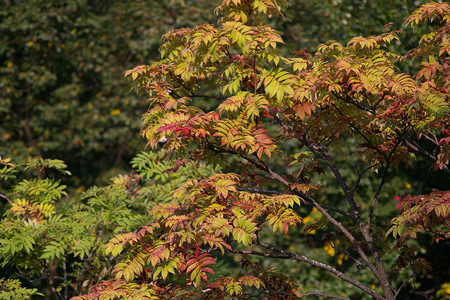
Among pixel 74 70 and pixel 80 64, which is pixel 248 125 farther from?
pixel 74 70

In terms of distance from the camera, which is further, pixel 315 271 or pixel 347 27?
pixel 315 271

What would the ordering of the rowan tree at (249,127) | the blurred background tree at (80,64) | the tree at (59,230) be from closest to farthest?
the rowan tree at (249,127) → the tree at (59,230) → the blurred background tree at (80,64)

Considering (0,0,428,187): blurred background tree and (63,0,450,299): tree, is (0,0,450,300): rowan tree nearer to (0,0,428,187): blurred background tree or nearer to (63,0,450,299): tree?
(63,0,450,299): tree

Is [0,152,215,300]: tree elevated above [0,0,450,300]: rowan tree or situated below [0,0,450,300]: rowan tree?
below

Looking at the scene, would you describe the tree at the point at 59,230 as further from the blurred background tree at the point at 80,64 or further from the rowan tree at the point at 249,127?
the blurred background tree at the point at 80,64

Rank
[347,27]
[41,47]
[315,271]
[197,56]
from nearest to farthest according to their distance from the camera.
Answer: [197,56] → [347,27] → [315,271] → [41,47]

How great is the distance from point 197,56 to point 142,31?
662cm

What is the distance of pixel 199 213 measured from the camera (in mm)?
2842

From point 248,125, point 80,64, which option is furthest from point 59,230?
point 80,64

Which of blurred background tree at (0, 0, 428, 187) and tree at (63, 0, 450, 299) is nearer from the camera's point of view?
tree at (63, 0, 450, 299)

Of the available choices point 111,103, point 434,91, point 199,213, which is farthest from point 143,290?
point 111,103

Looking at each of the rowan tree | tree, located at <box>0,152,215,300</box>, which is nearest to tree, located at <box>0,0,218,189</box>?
tree, located at <box>0,152,215,300</box>

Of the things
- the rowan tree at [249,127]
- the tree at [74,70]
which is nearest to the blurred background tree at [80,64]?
the tree at [74,70]

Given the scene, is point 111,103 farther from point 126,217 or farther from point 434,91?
point 434,91
